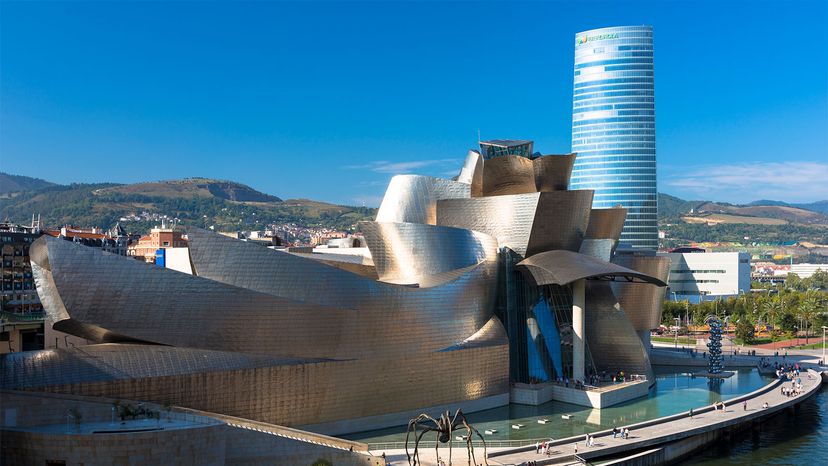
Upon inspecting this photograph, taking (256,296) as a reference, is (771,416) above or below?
below

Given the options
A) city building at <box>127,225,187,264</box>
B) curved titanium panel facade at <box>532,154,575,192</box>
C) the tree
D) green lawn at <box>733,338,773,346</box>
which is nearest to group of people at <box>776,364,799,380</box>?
the tree

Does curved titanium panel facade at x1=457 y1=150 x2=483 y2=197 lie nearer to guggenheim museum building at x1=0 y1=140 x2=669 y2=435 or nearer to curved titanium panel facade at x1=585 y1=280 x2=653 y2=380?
guggenheim museum building at x1=0 y1=140 x2=669 y2=435

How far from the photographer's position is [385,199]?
43.6 metres

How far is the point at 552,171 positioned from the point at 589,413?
42.0 ft

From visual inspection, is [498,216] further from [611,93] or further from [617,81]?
[617,81]

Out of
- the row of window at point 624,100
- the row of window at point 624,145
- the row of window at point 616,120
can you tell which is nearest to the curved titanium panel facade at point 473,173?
the row of window at point 624,145

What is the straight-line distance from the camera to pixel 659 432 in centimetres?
3152

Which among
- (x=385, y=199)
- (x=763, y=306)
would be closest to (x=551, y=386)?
(x=385, y=199)

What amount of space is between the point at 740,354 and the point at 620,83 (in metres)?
60.9

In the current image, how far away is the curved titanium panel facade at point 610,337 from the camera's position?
41375mm

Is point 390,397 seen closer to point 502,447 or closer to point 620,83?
point 502,447

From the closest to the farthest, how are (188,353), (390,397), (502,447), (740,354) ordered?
(188,353) → (502,447) → (390,397) → (740,354)

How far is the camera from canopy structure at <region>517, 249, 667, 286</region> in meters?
36.6

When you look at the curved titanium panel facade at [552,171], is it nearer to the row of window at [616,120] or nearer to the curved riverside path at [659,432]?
the curved riverside path at [659,432]
